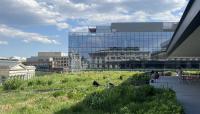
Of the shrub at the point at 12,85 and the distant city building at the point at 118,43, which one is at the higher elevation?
the distant city building at the point at 118,43

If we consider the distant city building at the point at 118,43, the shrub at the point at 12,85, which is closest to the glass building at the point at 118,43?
the distant city building at the point at 118,43

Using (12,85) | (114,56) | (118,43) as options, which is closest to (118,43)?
(118,43)

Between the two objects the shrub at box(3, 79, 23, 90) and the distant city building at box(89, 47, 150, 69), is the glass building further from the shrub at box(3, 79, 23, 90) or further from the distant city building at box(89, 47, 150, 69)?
the shrub at box(3, 79, 23, 90)

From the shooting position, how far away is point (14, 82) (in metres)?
38.9

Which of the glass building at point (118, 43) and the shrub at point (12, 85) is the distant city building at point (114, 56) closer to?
the glass building at point (118, 43)

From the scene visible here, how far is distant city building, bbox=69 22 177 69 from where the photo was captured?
11194 centimetres

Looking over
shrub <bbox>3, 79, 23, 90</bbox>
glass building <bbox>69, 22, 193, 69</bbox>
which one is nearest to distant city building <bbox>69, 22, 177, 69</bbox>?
glass building <bbox>69, 22, 193, 69</bbox>

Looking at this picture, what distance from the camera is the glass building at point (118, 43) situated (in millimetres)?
111875

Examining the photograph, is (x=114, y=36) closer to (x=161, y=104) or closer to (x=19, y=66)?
(x=19, y=66)

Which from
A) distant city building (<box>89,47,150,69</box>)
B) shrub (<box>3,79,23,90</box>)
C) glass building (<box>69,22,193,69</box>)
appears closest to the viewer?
shrub (<box>3,79,23,90</box>)

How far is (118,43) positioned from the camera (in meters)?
114

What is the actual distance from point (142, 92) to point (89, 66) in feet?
303

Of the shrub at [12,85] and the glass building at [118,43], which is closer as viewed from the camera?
the shrub at [12,85]

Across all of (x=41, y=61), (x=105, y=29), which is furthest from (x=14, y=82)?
(x=41, y=61)
